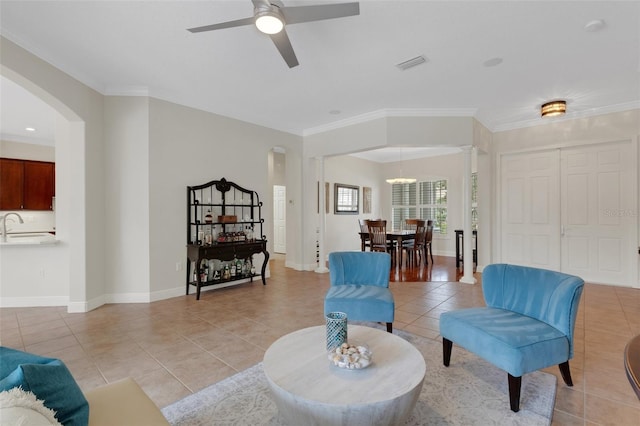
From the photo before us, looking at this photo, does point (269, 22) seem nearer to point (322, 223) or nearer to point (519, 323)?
point (519, 323)

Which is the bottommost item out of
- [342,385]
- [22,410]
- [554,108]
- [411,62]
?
[342,385]

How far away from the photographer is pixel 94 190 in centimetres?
384

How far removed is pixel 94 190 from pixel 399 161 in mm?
7466

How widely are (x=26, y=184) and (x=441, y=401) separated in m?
8.13

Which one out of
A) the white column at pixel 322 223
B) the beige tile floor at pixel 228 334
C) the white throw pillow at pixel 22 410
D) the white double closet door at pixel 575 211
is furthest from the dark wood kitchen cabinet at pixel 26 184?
the white double closet door at pixel 575 211

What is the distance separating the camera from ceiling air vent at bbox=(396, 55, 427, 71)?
332 cm

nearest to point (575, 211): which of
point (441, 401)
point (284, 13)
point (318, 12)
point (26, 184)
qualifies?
point (441, 401)

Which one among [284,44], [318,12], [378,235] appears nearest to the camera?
[318,12]

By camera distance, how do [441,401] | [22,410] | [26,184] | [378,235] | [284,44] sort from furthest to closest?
[378,235] < [26,184] < [284,44] < [441,401] < [22,410]

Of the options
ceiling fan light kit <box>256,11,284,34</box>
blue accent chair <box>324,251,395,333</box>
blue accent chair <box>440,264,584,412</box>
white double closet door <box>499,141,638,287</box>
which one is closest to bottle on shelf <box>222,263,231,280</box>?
blue accent chair <box>324,251,395,333</box>

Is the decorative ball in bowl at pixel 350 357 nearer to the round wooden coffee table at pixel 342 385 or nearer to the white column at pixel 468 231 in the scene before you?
the round wooden coffee table at pixel 342 385

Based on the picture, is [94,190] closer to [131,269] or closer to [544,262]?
[131,269]

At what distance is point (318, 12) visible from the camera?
6.92ft

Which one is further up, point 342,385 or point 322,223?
point 322,223
